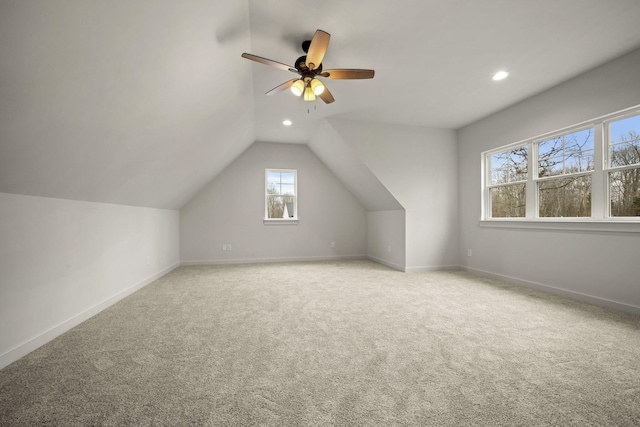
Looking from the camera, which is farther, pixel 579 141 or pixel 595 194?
pixel 579 141

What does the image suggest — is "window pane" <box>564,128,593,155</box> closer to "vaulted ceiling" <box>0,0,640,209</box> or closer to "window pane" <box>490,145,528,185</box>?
"window pane" <box>490,145,528,185</box>

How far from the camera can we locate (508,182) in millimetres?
4141

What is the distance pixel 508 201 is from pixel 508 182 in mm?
293

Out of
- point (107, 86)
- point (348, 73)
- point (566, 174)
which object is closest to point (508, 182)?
point (566, 174)

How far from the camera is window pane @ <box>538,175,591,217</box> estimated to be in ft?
10.5

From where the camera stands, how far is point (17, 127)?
4.79 feet

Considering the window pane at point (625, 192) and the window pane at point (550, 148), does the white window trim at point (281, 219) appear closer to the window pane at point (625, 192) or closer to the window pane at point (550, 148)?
the window pane at point (550, 148)

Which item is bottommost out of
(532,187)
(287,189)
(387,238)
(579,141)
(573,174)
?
(387,238)

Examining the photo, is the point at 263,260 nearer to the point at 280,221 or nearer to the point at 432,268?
the point at 280,221

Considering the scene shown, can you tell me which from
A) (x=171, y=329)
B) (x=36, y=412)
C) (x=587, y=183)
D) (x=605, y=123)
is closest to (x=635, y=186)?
(x=587, y=183)

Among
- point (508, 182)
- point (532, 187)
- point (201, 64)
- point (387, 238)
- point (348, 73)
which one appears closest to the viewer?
point (201, 64)

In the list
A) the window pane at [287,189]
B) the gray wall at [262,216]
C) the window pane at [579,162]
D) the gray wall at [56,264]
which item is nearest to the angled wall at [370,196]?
the gray wall at [262,216]

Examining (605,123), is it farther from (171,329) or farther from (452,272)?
(171,329)

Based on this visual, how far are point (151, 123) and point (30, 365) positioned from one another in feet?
6.40
